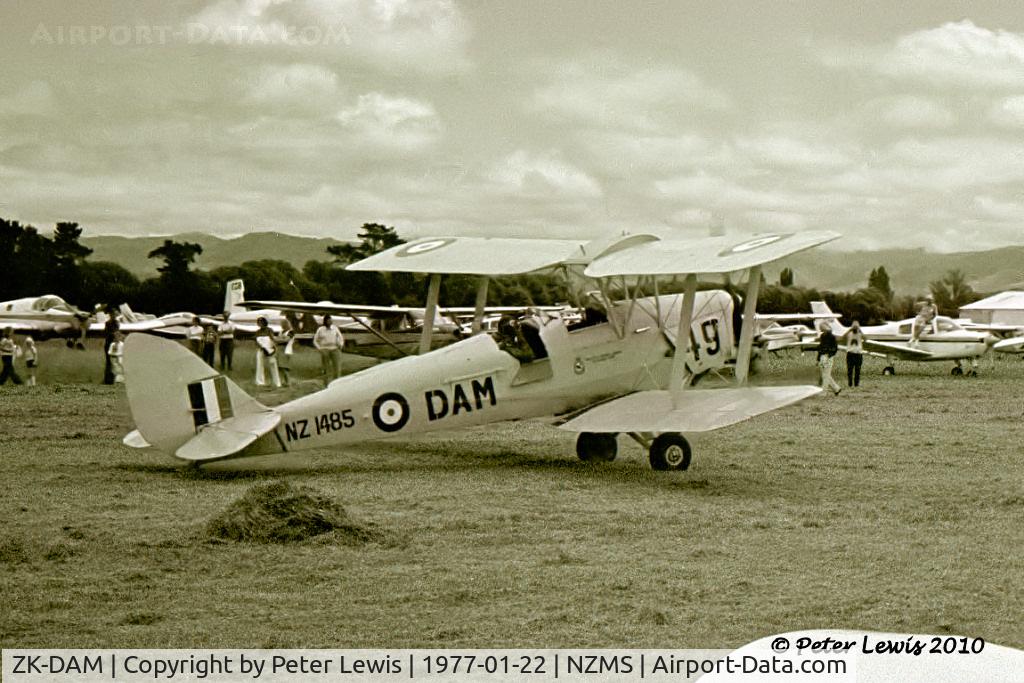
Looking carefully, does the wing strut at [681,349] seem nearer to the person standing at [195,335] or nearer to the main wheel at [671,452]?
the main wheel at [671,452]

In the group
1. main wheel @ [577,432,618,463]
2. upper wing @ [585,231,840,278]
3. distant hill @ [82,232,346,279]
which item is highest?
distant hill @ [82,232,346,279]

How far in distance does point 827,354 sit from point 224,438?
810 centimetres

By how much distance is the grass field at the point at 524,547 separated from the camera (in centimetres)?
362

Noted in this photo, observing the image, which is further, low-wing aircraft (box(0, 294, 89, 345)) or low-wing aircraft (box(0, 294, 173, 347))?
Answer: low-wing aircraft (box(0, 294, 173, 347))

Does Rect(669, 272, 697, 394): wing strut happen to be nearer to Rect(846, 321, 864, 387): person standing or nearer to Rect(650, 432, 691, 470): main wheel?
Rect(650, 432, 691, 470): main wheel

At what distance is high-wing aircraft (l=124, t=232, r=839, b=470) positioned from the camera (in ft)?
21.0

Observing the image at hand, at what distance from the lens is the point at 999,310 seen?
25.0m

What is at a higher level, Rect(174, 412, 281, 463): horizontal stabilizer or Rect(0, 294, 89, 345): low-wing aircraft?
Rect(0, 294, 89, 345): low-wing aircraft

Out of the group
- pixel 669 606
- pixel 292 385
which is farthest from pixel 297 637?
pixel 292 385

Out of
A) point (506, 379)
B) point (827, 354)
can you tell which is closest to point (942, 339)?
point (827, 354)

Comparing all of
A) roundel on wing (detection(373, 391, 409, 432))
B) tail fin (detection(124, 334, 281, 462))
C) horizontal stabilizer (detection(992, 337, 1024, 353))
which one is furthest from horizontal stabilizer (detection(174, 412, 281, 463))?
horizontal stabilizer (detection(992, 337, 1024, 353))

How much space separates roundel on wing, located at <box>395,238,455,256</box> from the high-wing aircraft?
17 centimetres

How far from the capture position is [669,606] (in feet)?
12.5

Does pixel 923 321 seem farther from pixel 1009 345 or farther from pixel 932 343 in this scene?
pixel 1009 345
